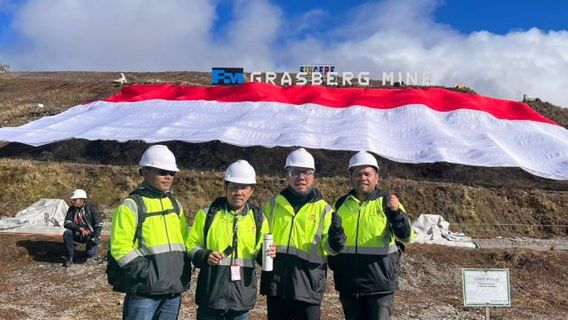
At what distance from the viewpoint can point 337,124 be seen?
15883 millimetres

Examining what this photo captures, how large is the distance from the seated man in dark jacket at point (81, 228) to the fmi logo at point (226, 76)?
1649cm

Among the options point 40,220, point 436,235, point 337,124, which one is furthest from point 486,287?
point 337,124

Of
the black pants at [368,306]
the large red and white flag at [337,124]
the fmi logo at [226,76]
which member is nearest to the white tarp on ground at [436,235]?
the large red and white flag at [337,124]

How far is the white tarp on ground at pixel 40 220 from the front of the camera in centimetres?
1114

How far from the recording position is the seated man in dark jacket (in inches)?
350

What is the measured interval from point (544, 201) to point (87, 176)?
538 inches

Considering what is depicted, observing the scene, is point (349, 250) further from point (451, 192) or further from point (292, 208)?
point (451, 192)

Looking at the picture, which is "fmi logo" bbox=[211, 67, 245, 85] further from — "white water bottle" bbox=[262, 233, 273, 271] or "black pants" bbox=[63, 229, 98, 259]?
"white water bottle" bbox=[262, 233, 273, 271]

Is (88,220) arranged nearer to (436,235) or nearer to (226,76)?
(436,235)

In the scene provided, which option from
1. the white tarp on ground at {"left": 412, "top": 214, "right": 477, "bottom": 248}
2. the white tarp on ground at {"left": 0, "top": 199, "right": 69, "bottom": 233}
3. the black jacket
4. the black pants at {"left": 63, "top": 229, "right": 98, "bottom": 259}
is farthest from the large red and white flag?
the black pants at {"left": 63, "top": 229, "right": 98, "bottom": 259}

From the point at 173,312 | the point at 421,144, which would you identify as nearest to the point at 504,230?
the point at 421,144

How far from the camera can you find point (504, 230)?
14031 mm

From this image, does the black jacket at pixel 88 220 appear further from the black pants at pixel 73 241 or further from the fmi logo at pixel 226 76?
the fmi logo at pixel 226 76

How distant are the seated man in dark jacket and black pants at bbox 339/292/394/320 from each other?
20.4ft
